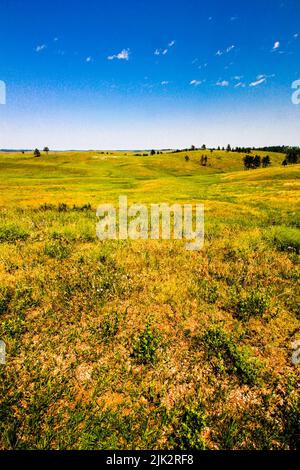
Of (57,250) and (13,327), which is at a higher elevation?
(57,250)

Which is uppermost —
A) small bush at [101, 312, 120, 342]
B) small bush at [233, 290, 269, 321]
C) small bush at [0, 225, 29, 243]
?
small bush at [0, 225, 29, 243]

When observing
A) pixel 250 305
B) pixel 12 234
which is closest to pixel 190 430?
pixel 250 305

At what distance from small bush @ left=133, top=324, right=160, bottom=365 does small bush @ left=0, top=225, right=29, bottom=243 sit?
10080 millimetres

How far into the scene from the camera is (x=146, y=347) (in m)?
5.59

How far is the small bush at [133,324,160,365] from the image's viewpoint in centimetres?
536

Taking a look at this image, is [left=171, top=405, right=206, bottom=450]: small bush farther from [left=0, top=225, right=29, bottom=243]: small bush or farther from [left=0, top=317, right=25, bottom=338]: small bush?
[left=0, top=225, right=29, bottom=243]: small bush

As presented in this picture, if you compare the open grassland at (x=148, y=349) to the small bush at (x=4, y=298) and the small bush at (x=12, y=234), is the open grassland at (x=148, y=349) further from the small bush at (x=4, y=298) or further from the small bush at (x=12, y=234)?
the small bush at (x=12, y=234)

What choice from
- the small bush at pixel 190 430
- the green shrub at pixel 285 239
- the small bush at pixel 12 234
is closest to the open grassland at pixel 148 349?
the small bush at pixel 190 430

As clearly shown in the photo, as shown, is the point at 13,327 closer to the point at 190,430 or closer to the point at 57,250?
the point at 190,430

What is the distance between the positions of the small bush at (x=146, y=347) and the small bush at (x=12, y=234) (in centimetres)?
1008

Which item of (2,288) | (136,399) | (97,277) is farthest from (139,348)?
(2,288)

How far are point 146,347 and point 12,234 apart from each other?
453 inches

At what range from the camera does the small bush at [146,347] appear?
5.36m

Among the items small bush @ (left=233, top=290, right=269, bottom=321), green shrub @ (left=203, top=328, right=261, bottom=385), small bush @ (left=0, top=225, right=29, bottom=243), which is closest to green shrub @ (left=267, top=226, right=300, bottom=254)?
small bush @ (left=233, top=290, right=269, bottom=321)
